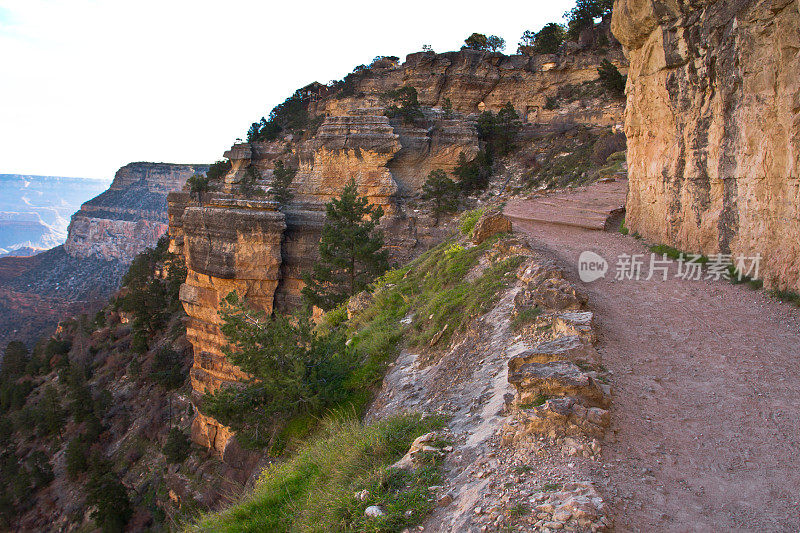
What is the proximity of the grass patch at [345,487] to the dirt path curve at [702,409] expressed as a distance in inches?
57.4

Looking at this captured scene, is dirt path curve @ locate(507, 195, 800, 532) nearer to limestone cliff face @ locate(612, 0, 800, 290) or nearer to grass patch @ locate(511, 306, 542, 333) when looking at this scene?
grass patch @ locate(511, 306, 542, 333)

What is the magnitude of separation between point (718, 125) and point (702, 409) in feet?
17.6

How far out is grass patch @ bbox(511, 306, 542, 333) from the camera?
5570mm

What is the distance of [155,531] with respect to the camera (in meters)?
14.2

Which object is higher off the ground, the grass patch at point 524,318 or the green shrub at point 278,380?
the grass patch at point 524,318

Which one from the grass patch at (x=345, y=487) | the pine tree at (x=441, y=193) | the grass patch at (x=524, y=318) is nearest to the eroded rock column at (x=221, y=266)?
the pine tree at (x=441, y=193)

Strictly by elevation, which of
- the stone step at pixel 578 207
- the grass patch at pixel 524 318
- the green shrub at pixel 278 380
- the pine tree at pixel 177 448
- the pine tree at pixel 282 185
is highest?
the pine tree at pixel 282 185

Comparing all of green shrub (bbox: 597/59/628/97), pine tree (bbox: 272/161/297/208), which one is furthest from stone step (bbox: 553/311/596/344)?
green shrub (bbox: 597/59/628/97)

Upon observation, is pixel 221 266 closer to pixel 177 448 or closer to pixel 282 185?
pixel 177 448

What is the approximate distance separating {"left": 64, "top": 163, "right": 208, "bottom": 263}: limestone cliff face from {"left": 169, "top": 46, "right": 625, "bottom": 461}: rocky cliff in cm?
3445

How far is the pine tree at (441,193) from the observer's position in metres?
23.4

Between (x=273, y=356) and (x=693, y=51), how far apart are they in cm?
861

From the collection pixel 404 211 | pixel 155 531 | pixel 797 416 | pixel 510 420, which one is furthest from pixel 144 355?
pixel 797 416

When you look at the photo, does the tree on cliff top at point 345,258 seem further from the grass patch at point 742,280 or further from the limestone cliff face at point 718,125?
the grass patch at point 742,280
